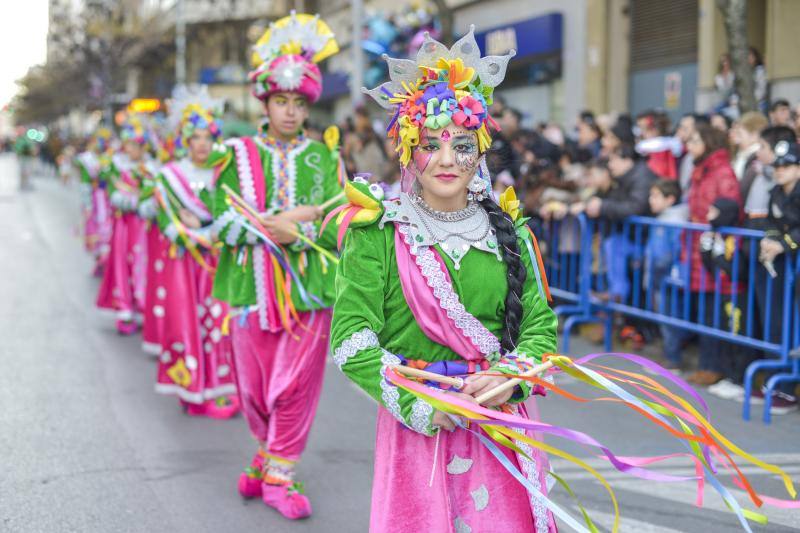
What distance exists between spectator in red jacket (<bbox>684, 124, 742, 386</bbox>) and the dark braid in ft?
15.2

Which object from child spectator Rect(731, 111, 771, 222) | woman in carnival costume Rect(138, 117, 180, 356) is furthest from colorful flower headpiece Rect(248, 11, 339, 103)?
child spectator Rect(731, 111, 771, 222)

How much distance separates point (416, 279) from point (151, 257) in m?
5.72

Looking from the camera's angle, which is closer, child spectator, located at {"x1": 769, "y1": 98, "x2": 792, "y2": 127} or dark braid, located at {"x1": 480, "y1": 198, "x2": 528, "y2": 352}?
dark braid, located at {"x1": 480, "y1": 198, "x2": 528, "y2": 352}

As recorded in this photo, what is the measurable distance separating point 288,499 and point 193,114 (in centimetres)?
319

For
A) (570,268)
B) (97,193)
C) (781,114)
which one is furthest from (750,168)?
(97,193)

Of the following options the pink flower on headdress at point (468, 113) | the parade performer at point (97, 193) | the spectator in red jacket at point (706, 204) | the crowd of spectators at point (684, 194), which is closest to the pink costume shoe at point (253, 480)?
the crowd of spectators at point (684, 194)

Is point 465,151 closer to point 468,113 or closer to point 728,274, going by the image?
point 468,113

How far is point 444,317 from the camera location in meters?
3.21

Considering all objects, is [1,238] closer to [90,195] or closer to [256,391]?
[90,195]

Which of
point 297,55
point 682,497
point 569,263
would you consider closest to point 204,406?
point 297,55

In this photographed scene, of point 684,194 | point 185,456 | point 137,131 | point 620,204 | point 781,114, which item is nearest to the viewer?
point 185,456

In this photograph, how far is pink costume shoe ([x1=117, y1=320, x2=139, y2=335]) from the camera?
10.5 m

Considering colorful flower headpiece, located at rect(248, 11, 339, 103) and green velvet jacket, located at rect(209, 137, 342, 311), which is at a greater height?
colorful flower headpiece, located at rect(248, 11, 339, 103)

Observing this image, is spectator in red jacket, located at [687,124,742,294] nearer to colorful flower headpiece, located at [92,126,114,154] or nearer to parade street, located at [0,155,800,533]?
parade street, located at [0,155,800,533]
